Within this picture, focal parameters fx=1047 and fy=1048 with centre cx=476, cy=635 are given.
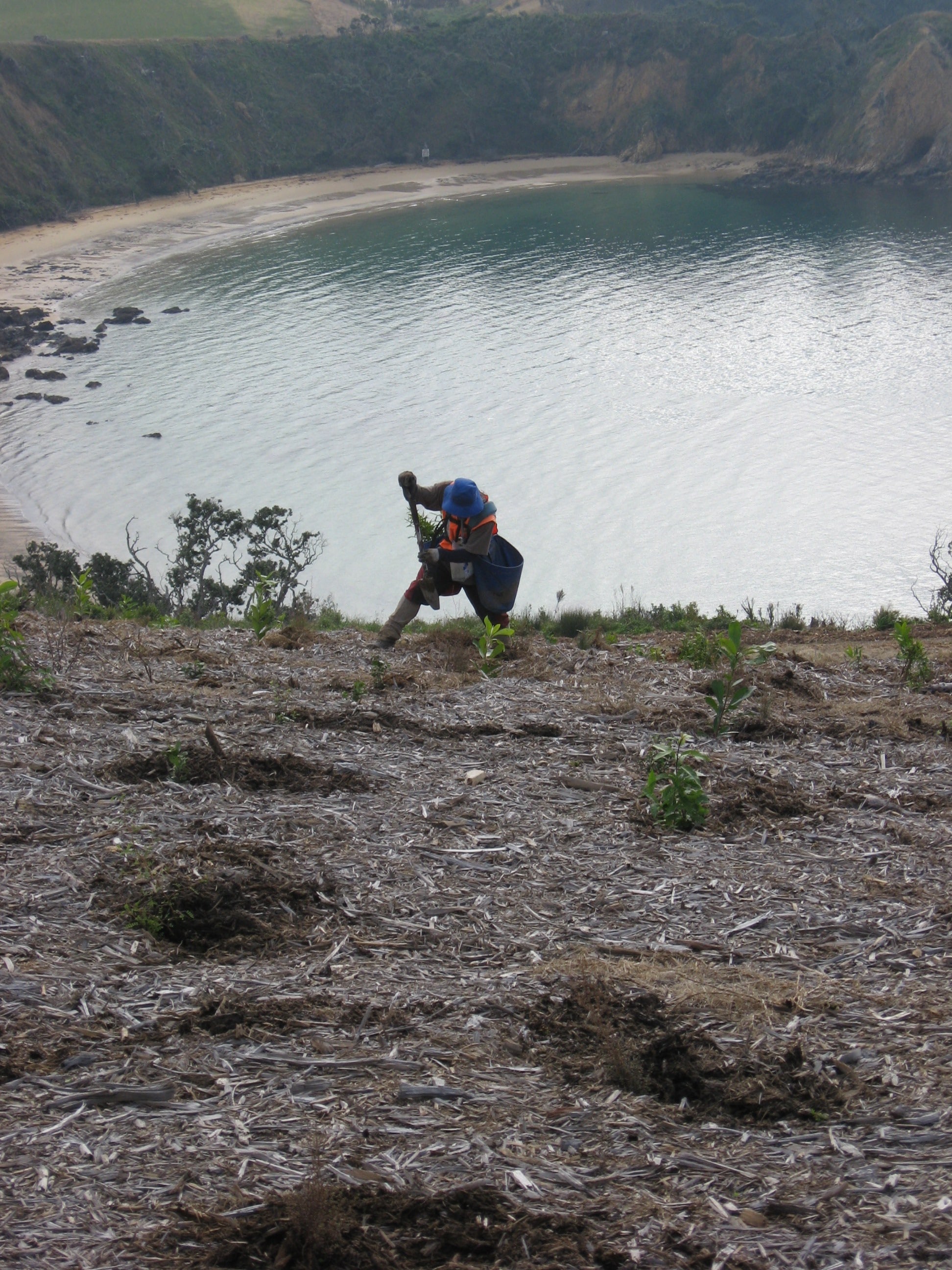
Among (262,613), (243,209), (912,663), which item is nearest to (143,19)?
(243,209)

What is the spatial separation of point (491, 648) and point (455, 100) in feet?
314

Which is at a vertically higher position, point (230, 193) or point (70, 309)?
point (230, 193)

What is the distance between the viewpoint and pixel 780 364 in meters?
46.0

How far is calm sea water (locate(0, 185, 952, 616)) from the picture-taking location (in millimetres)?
30547

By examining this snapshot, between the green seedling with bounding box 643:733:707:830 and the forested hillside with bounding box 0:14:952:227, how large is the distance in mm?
71713

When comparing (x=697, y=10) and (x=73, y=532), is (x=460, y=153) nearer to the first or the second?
(x=697, y=10)

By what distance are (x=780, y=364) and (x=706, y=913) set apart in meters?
45.2

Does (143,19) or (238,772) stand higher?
(143,19)

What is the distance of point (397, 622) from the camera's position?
384 inches

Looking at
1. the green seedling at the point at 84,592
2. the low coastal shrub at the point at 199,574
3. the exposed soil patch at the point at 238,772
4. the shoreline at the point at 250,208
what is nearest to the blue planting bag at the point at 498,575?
the green seedling at the point at 84,592

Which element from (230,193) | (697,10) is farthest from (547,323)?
(697,10)

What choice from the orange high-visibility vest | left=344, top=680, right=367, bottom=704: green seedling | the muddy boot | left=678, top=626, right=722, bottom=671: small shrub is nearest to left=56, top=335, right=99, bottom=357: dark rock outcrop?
the muddy boot

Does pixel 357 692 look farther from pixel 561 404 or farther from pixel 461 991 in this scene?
pixel 561 404

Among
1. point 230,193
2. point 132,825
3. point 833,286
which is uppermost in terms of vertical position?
point 230,193
